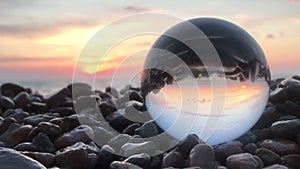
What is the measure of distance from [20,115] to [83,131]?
1.85 m

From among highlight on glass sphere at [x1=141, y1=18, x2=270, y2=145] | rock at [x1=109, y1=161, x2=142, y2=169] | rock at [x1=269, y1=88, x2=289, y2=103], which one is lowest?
rock at [x1=109, y1=161, x2=142, y2=169]

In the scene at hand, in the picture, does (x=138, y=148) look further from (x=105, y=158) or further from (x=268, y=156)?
(x=268, y=156)

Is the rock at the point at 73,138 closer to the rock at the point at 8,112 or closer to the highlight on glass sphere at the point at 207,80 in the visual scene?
the highlight on glass sphere at the point at 207,80

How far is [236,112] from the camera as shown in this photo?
176 inches

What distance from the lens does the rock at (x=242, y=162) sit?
162 inches

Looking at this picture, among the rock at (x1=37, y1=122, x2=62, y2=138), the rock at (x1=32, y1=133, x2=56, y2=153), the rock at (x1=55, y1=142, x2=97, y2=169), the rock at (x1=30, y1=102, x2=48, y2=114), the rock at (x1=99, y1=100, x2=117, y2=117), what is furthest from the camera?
the rock at (x1=30, y1=102, x2=48, y2=114)

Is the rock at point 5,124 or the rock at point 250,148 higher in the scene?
the rock at point 5,124

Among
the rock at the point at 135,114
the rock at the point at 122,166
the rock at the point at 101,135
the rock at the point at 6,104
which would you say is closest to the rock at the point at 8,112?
the rock at the point at 6,104

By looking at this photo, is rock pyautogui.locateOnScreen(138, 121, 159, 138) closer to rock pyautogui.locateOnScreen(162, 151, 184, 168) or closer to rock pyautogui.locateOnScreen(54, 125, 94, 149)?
rock pyautogui.locateOnScreen(54, 125, 94, 149)

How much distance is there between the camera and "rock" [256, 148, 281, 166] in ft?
14.4

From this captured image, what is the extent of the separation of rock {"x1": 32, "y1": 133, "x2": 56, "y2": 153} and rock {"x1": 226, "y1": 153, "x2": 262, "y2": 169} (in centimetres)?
194

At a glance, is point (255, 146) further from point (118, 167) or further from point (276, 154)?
point (118, 167)

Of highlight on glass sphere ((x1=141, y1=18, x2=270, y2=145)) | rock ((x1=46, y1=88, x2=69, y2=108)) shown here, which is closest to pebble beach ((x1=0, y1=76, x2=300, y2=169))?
highlight on glass sphere ((x1=141, y1=18, x2=270, y2=145))

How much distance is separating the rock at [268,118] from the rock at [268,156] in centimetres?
92
